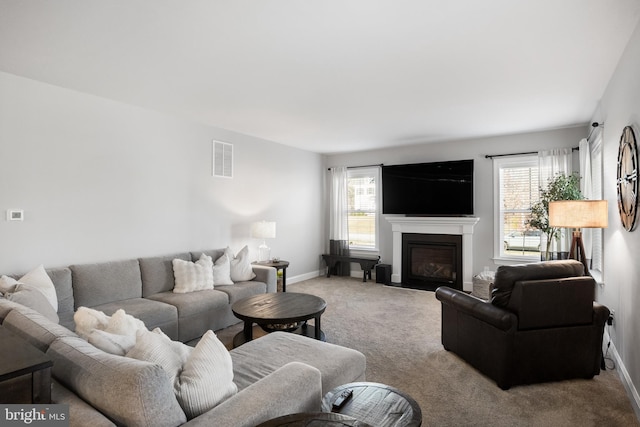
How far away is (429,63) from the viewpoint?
2.96 m

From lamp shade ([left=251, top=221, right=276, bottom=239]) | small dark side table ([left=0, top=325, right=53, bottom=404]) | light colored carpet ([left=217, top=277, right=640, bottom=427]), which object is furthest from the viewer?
lamp shade ([left=251, top=221, right=276, bottom=239])

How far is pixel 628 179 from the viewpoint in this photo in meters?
2.55

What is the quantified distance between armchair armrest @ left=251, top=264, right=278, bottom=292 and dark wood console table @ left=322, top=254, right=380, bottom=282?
2.35m

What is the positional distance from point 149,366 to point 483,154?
588cm

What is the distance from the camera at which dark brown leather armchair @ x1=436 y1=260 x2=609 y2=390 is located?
2650mm

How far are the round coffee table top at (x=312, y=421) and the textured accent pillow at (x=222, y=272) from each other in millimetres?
3197

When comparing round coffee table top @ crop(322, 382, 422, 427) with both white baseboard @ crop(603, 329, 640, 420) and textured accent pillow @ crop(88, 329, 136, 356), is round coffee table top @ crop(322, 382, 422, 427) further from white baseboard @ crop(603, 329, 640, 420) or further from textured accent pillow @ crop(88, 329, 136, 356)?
white baseboard @ crop(603, 329, 640, 420)

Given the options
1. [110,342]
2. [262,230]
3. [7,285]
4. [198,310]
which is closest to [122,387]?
[110,342]

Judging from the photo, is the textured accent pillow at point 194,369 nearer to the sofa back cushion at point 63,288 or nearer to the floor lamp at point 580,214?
the sofa back cushion at point 63,288

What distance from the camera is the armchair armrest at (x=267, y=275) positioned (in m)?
4.72

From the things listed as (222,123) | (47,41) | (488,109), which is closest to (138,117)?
(222,123)

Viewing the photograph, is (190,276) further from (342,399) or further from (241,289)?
(342,399)

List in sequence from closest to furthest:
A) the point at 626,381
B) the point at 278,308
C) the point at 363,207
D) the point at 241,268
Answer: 1. the point at 626,381
2. the point at 278,308
3. the point at 241,268
4. the point at 363,207

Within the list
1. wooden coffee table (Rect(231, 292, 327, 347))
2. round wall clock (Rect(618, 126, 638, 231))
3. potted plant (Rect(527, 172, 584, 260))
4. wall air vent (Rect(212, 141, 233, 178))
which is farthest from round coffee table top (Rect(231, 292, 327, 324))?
potted plant (Rect(527, 172, 584, 260))
